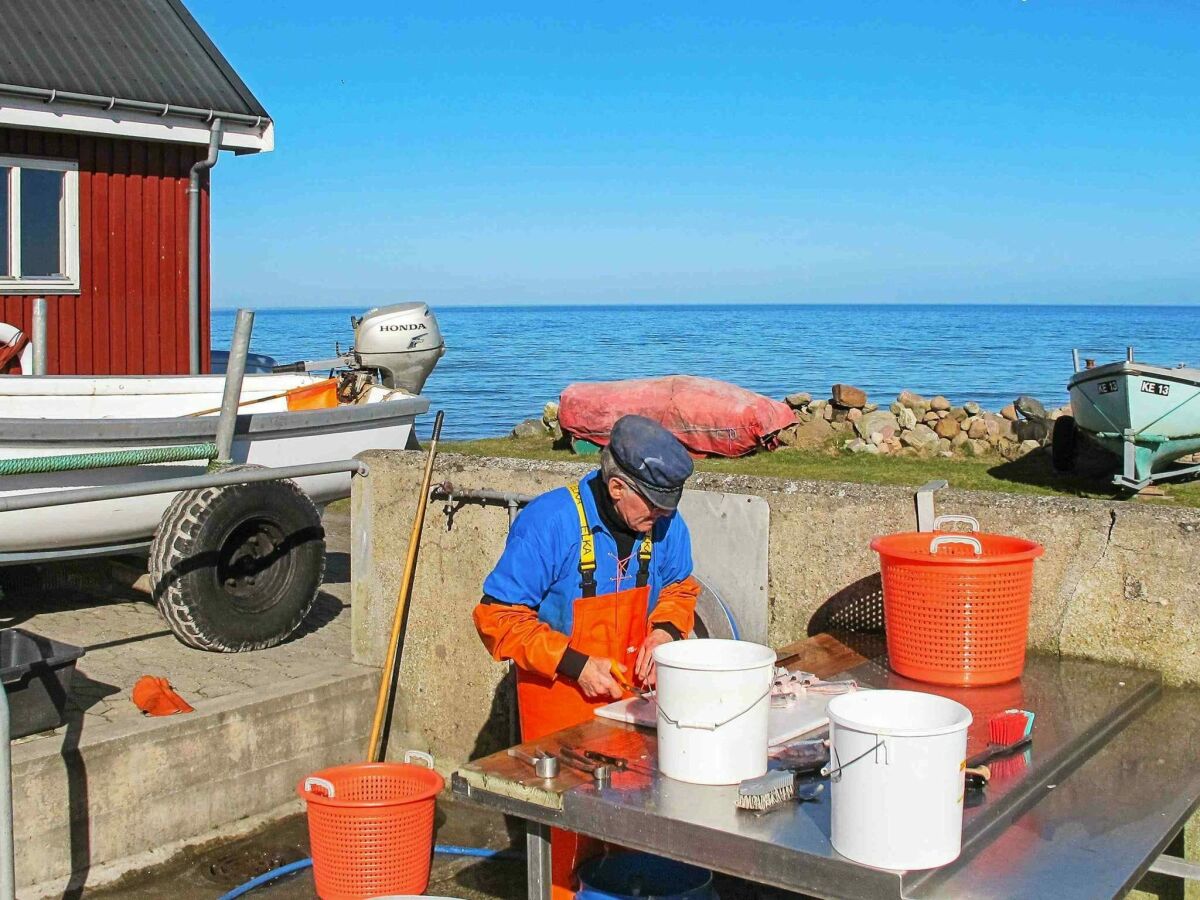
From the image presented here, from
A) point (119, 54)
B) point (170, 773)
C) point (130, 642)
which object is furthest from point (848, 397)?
point (170, 773)

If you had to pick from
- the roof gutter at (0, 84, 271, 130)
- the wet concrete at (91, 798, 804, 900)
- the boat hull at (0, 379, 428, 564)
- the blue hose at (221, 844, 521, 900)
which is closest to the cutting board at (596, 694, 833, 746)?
the wet concrete at (91, 798, 804, 900)

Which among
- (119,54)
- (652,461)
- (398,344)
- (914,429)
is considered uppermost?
(119,54)

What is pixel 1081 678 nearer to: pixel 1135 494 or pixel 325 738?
pixel 325 738

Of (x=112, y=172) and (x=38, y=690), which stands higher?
(x=112, y=172)

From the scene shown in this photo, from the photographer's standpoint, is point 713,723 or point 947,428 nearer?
point 713,723

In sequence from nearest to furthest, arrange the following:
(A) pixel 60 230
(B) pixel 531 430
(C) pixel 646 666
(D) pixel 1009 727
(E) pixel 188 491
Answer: (D) pixel 1009 727 < (C) pixel 646 666 < (E) pixel 188 491 < (A) pixel 60 230 < (B) pixel 531 430

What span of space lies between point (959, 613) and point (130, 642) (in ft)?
17.5

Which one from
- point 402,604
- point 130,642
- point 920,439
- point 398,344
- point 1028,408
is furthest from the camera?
point 1028,408

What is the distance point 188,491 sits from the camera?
710 centimetres

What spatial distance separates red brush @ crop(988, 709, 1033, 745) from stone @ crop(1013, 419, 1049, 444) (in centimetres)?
1642

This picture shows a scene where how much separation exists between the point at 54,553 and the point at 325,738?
8.43ft

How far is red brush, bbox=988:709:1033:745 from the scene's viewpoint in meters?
3.40

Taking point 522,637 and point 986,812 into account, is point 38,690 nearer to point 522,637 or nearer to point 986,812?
point 522,637

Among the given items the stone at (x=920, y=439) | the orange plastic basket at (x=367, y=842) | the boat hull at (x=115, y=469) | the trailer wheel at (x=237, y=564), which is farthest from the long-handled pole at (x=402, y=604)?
the stone at (x=920, y=439)
